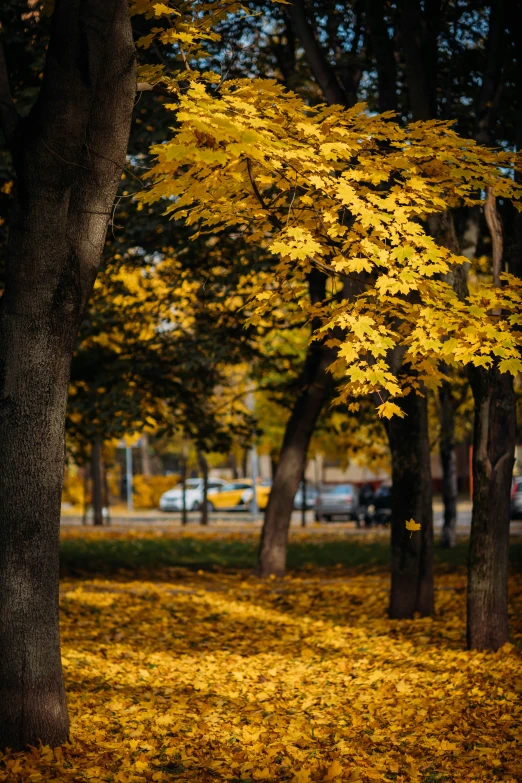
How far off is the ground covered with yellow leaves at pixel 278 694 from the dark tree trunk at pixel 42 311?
570 mm

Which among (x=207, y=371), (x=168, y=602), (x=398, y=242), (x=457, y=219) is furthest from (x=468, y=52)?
(x=168, y=602)

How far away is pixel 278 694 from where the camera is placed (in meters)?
7.50

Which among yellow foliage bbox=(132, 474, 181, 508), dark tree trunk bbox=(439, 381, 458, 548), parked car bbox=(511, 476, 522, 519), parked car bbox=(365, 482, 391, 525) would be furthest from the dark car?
yellow foliage bbox=(132, 474, 181, 508)

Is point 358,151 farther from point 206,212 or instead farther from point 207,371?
point 207,371

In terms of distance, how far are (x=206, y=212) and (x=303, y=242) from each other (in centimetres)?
73

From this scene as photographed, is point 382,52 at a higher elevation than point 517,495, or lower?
higher

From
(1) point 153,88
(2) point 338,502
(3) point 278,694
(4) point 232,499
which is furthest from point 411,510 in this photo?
(4) point 232,499

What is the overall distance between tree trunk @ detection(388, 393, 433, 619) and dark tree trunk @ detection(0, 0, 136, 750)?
219 inches

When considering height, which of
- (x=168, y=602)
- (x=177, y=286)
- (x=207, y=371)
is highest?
(x=177, y=286)

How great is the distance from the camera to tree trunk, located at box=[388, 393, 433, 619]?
10.5m

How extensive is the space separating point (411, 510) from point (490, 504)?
2.21m

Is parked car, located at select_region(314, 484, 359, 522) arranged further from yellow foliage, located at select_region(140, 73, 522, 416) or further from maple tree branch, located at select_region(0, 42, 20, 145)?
maple tree branch, located at select_region(0, 42, 20, 145)

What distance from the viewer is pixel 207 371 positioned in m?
15.3

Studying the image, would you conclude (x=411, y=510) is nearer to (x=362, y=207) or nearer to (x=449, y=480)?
(x=362, y=207)
